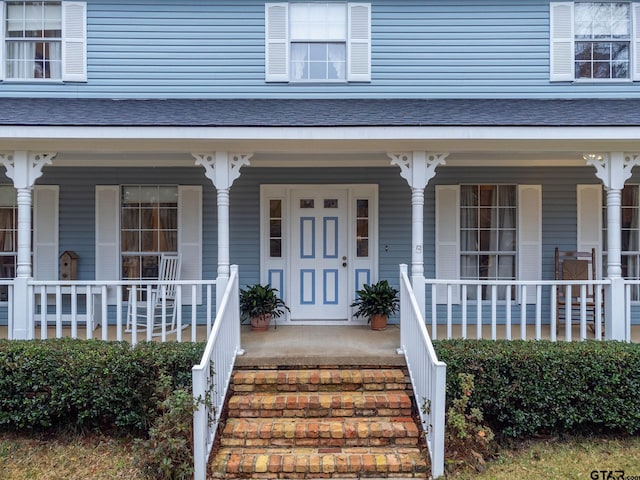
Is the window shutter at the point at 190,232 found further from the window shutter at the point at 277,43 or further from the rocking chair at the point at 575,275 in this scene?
the rocking chair at the point at 575,275

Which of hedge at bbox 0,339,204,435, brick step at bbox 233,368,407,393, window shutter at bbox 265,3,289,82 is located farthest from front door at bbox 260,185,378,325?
hedge at bbox 0,339,204,435

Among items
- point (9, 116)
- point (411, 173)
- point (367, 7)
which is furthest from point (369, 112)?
point (9, 116)

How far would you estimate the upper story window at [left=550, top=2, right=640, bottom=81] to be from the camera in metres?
6.93

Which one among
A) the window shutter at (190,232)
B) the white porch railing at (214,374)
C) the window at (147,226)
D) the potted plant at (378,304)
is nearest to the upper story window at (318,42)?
the window shutter at (190,232)

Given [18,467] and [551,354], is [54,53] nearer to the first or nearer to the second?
[18,467]

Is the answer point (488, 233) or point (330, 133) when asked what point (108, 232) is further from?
point (488, 233)

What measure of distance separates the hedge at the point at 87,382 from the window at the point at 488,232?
457cm

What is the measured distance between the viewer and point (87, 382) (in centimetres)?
420

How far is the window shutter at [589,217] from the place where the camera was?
697 cm

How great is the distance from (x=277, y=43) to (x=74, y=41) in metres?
3.12

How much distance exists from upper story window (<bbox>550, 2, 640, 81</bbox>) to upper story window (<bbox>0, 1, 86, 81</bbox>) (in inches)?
290

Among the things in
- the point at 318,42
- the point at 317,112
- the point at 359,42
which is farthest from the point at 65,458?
the point at 359,42

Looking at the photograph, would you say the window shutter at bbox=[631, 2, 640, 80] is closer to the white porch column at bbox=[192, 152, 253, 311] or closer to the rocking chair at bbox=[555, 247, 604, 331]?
the rocking chair at bbox=[555, 247, 604, 331]

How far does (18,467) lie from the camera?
4023mm
